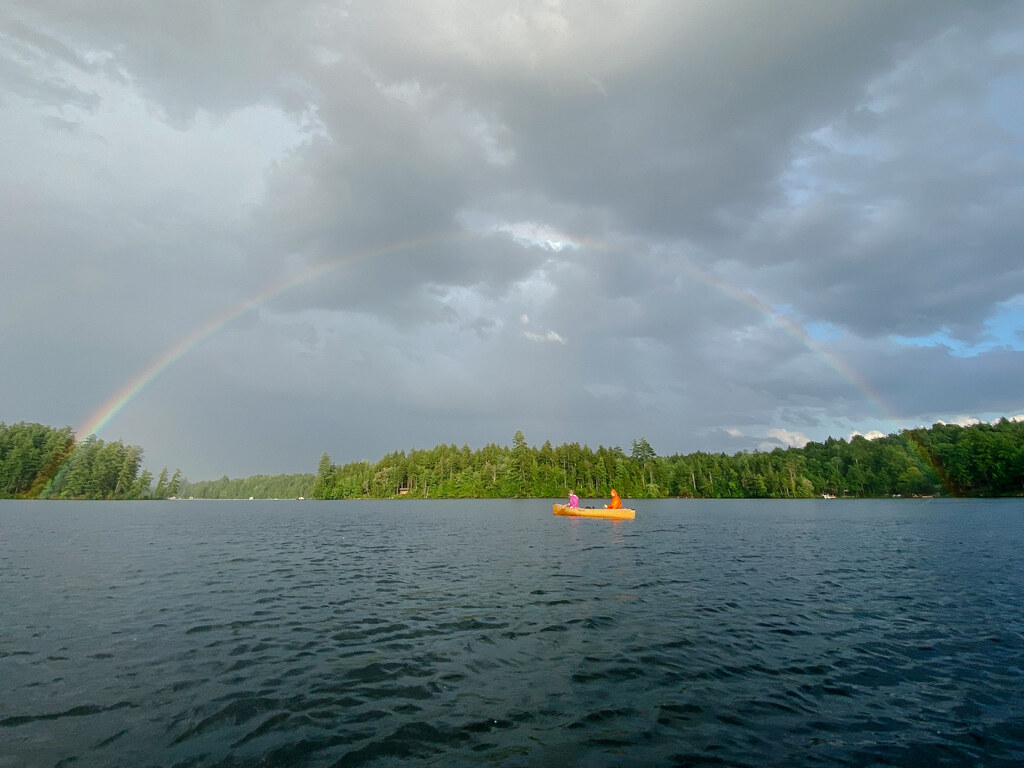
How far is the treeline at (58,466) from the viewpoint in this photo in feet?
574

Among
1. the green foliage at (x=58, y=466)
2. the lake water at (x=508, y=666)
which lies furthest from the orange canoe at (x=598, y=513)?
the green foliage at (x=58, y=466)

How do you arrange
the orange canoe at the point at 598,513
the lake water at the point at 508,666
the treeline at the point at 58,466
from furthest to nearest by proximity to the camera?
the treeline at the point at 58,466, the orange canoe at the point at 598,513, the lake water at the point at 508,666

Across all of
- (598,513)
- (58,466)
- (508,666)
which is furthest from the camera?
(58,466)

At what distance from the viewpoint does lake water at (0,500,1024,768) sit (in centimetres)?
965

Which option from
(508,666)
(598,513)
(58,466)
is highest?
(58,466)

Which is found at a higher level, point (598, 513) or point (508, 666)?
point (508, 666)

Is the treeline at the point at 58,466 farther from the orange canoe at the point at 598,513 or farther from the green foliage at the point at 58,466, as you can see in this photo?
the orange canoe at the point at 598,513

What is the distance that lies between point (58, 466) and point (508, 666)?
9634 inches

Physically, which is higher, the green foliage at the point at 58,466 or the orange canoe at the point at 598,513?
the green foliage at the point at 58,466

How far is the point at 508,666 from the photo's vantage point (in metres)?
14.0

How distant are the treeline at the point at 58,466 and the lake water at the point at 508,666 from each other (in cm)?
20757

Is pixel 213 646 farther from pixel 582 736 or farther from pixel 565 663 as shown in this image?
pixel 582 736

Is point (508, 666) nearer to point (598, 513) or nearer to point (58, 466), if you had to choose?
point (598, 513)

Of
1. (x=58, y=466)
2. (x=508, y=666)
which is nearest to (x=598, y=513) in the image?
(x=508, y=666)
